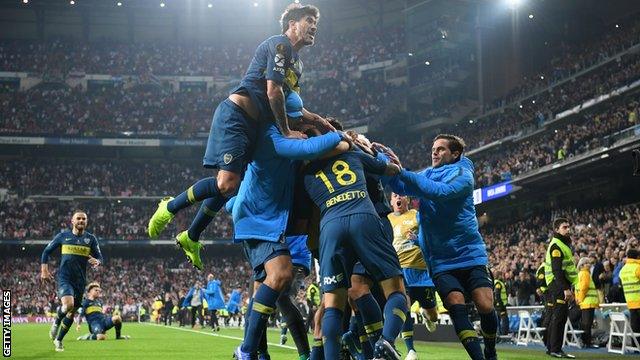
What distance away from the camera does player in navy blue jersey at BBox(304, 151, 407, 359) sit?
610 cm

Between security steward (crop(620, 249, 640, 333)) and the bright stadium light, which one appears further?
the bright stadium light

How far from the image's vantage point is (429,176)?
783 centimetres

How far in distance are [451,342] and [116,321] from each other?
8.56 metres

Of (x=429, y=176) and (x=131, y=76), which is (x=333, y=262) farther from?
(x=131, y=76)

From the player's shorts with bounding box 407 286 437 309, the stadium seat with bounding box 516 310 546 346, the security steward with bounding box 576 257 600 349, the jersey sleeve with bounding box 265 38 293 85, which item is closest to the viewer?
the jersey sleeve with bounding box 265 38 293 85

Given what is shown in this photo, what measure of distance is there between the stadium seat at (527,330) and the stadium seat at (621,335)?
1.76 m

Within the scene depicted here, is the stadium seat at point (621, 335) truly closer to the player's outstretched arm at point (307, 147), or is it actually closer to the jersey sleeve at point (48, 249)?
the player's outstretched arm at point (307, 147)

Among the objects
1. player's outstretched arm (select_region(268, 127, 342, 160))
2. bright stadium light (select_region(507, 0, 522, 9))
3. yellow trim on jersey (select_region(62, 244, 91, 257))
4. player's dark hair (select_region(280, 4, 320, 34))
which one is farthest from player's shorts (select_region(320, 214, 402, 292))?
bright stadium light (select_region(507, 0, 522, 9))

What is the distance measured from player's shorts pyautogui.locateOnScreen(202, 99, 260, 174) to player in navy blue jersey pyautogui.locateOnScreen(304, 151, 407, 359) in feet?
1.86

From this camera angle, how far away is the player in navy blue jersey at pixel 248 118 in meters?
6.39

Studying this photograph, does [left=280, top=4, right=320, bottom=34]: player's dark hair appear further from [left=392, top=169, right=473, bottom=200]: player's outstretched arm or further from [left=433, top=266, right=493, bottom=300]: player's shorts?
[left=433, top=266, right=493, bottom=300]: player's shorts

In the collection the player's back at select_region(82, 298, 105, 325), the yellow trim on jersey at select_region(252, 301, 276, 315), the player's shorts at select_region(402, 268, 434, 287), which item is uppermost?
the player's shorts at select_region(402, 268, 434, 287)

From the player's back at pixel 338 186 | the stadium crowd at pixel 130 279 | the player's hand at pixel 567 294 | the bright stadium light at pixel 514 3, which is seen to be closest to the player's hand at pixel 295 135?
the player's back at pixel 338 186

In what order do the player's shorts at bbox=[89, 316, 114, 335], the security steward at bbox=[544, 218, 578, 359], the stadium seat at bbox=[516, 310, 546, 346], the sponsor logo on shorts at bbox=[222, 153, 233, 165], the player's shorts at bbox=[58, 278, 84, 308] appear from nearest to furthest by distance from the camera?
the sponsor logo on shorts at bbox=[222, 153, 233, 165] → the security steward at bbox=[544, 218, 578, 359] → the player's shorts at bbox=[58, 278, 84, 308] → the stadium seat at bbox=[516, 310, 546, 346] → the player's shorts at bbox=[89, 316, 114, 335]
